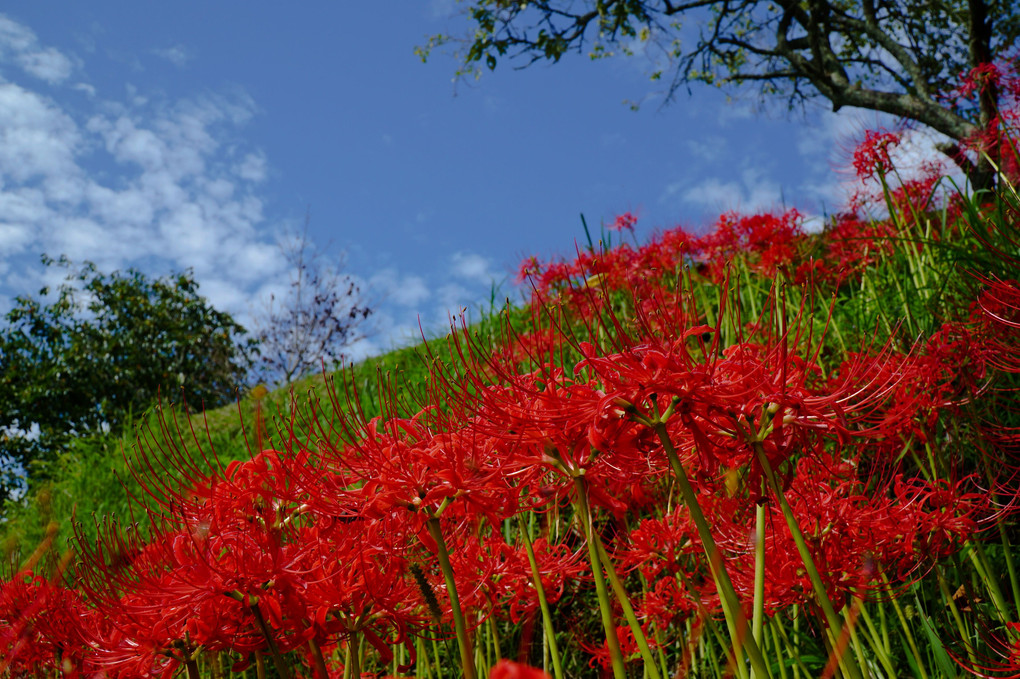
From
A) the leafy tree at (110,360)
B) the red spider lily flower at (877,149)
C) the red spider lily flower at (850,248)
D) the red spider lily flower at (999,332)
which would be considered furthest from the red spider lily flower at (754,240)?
the leafy tree at (110,360)

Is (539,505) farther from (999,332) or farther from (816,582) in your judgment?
(999,332)

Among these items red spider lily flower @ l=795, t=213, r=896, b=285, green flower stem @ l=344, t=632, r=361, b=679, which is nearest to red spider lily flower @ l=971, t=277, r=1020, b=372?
red spider lily flower @ l=795, t=213, r=896, b=285

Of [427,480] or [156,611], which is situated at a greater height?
[427,480]

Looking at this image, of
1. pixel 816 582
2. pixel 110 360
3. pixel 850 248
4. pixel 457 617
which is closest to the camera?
pixel 816 582

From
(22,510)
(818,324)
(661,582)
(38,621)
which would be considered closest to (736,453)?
(661,582)

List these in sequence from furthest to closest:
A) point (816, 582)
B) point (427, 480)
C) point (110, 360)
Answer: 1. point (110, 360)
2. point (427, 480)
3. point (816, 582)

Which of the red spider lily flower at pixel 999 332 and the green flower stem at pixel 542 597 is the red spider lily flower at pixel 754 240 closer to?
the red spider lily flower at pixel 999 332

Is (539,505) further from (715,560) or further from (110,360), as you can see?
(110,360)

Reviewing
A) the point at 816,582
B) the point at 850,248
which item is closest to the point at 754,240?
the point at 850,248

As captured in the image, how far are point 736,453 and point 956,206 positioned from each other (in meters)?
3.84

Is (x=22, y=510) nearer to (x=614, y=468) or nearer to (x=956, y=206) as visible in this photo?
(x=614, y=468)

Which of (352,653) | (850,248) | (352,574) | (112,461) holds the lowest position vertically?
(352,653)

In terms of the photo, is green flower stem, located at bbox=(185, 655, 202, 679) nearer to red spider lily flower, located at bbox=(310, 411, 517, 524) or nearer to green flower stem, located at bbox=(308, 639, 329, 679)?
green flower stem, located at bbox=(308, 639, 329, 679)

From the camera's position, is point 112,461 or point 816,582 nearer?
point 816,582
